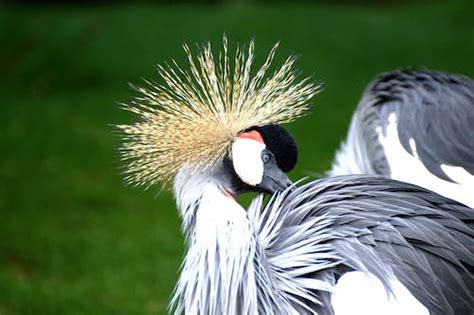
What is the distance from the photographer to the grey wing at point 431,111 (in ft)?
8.94

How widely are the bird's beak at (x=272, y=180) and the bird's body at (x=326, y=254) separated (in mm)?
64

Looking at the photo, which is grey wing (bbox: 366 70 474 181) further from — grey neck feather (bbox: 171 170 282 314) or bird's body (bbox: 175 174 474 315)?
grey neck feather (bbox: 171 170 282 314)

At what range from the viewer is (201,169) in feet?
7.22

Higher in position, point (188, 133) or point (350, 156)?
point (188, 133)

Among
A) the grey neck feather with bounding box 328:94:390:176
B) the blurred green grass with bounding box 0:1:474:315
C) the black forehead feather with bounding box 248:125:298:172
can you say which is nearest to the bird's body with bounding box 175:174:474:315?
the black forehead feather with bounding box 248:125:298:172

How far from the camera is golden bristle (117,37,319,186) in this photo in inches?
86.7

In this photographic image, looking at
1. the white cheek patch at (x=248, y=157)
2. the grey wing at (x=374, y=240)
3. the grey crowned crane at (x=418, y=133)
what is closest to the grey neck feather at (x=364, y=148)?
the grey crowned crane at (x=418, y=133)

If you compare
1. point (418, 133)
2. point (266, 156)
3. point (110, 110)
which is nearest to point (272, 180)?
point (266, 156)

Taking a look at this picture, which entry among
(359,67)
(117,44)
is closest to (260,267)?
(359,67)

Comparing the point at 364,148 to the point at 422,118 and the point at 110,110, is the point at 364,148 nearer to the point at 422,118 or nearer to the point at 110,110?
the point at 422,118

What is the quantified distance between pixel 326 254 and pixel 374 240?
112 millimetres

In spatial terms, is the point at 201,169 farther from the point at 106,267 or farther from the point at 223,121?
the point at 106,267

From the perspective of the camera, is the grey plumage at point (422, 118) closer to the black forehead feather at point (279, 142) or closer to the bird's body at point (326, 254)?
the bird's body at point (326, 254)

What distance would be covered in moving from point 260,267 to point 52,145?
4142 millimetres
